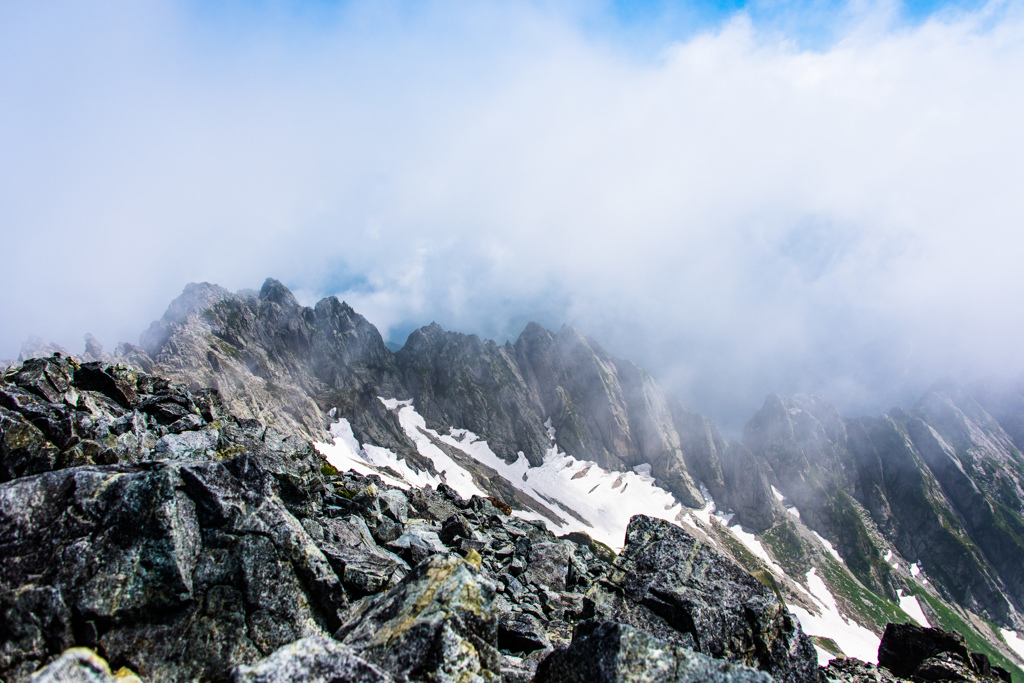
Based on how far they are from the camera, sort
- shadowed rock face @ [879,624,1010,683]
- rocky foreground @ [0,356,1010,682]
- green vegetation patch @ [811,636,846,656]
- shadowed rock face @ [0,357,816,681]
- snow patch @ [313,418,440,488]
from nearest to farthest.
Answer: rocky foreground @ [0,356,1010,682] < shadowed rock face @ [0,357,816,681] < shadowed rock face @ [879,624,1010,683] < green vegetation patch @ [811,636,846,656] < snow patch @ [313,418,440,488]

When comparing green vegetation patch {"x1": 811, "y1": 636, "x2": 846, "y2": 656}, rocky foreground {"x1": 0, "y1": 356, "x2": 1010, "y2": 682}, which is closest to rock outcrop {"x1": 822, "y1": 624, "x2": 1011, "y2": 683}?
rocky foreground {"x1": 0, "y1": 356, "x2": 1010, "y2": 682}

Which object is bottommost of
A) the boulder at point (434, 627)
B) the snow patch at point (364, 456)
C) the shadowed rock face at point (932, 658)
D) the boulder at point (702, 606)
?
the shadowed rock face at point (932, 658)

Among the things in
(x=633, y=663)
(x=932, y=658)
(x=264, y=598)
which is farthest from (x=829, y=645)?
(x=264, y=598)

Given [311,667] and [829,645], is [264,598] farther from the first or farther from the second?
[829,645]

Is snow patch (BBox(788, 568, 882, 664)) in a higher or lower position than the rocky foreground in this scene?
lower

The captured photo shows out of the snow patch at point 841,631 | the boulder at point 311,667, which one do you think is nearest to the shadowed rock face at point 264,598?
the boulder at point 311,667

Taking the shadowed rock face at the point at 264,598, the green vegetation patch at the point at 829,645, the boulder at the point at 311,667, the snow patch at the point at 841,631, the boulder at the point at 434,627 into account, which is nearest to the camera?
the boulder at the point at 311,667

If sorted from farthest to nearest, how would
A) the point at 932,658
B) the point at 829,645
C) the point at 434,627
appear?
the point at 829,645 < the point at 932,658 < the point at 434,627

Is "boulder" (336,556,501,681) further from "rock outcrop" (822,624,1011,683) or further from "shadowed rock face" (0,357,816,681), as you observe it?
"rock outcrop" (822,624,1011,683)

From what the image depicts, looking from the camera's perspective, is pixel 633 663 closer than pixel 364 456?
Yes

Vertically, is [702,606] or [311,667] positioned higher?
[311,667]

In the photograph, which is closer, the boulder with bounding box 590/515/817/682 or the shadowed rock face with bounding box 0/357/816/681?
the shadowed rock face with bounding box 0/357/816/681

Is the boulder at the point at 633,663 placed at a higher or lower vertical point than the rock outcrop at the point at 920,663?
higher

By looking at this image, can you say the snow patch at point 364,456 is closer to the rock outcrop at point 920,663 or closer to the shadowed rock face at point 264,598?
the rock outcrop at point 920,663
